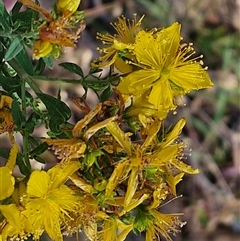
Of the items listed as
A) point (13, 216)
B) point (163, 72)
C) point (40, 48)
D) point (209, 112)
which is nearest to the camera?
point (13, 216)

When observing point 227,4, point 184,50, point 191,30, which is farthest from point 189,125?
point 184,50

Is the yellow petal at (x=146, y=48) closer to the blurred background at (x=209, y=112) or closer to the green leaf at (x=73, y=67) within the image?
the green leaf at (x=73, y=67)

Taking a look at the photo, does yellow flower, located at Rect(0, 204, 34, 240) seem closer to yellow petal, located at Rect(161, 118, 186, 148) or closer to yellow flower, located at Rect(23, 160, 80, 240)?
yellow flower, located at Rect(23, 160, 80, 240)

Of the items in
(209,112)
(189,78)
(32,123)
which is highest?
(189,78)

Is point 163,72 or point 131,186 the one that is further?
point 163,72

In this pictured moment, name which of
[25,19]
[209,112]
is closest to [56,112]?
[25,19]

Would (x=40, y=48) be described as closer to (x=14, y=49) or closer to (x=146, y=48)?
(x=14, y=49)

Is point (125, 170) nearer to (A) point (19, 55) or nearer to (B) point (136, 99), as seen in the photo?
(B) point (136, 99)

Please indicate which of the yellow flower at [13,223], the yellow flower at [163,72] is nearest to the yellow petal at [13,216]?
the yellow flower at [13,223]
